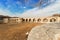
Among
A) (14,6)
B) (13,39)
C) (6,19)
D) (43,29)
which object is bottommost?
(13,39)

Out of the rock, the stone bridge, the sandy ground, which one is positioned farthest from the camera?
the stone bridge

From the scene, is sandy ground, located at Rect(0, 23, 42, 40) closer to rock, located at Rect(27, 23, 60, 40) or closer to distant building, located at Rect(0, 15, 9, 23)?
distant building, located at Rect(0, 15, 9, 23)

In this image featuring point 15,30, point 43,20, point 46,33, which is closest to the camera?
point 46,33

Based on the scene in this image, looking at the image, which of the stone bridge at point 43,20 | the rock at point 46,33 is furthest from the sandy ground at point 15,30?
the rock at point 46,33

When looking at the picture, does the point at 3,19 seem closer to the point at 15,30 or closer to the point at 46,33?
the point at 15,30

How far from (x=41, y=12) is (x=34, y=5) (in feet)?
0.69

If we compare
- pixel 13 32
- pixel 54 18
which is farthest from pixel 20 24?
pixel 54 18

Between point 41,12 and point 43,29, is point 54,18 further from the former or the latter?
point 43,29

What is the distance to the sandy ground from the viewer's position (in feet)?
9.66

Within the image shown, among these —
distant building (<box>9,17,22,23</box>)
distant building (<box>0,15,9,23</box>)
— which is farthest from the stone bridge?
distant building (<box>0,15,9,23</box>)

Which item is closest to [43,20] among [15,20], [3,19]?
[15,20]

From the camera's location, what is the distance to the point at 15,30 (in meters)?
3.05

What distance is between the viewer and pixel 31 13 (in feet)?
10.6

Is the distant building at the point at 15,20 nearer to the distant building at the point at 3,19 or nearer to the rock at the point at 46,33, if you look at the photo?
the distant building at the point at 3,19
